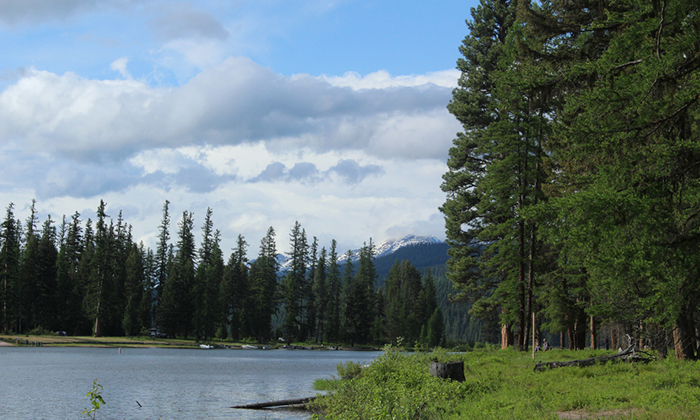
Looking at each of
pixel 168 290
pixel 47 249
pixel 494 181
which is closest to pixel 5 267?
pixel 47 249

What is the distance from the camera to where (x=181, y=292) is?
8481 centimetres

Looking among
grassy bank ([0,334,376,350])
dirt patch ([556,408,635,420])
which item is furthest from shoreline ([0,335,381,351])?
dirt patch ([556,408,635,420])

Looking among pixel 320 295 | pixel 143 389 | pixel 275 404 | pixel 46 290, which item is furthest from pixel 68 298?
pixel 275 404

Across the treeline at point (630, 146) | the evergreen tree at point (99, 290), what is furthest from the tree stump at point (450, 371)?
the evergreen tree at point (99, 290)

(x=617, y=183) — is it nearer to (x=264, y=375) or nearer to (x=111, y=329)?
(x=264, y=375)

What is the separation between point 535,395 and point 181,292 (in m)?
78.5

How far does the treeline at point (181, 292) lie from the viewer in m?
75.3

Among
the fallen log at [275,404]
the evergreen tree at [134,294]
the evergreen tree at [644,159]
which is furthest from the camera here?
the evergreen tree at [134,294]

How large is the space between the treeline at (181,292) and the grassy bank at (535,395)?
225ft

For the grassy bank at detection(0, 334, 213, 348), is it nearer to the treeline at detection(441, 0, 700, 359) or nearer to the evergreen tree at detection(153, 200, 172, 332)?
the evergreen tree at detection(153, 200, 172, 332)

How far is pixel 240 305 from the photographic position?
95.7 m

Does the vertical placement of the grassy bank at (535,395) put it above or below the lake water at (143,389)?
above

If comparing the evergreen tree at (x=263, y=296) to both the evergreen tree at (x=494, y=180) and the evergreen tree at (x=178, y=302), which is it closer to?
the evergreen tree at (x=178, y=302)

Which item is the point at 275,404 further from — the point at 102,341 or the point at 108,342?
the point at 108,342
